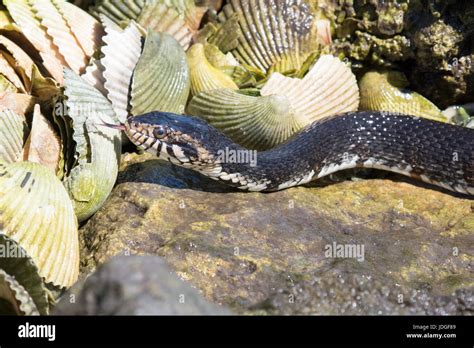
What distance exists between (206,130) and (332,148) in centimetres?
104

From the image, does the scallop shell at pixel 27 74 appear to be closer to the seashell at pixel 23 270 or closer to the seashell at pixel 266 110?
the seashell at pixel 266 110

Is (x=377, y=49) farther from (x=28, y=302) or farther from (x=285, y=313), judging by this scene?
(x=28, y=302)

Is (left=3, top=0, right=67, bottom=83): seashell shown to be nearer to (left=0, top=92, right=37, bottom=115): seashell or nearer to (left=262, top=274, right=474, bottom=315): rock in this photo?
(left=0, top=92, right=37, bottom=115): seashell

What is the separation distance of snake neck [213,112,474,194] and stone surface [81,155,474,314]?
13 cm

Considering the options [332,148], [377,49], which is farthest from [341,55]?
[332,148]

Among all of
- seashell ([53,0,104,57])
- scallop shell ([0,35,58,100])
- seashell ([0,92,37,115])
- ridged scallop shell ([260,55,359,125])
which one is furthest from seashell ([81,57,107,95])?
ridged scallop shell ([260,55,359,125])

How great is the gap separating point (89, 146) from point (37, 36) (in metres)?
1.35

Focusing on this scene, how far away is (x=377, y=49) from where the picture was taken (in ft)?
22.4

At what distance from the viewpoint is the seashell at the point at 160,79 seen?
5.84 metres

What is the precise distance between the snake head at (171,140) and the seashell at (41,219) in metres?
0.78

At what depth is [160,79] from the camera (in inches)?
233

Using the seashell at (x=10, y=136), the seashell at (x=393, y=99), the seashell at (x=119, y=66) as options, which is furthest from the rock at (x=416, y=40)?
the seashell at (x=10, y=136)

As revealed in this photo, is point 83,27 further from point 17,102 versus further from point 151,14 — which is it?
point 17,102
